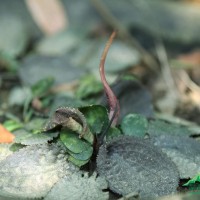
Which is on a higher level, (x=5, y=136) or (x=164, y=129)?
(x=5, y=136)

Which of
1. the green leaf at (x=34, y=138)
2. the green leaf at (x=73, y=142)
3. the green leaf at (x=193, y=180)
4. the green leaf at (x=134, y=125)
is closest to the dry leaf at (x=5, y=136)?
the green leaf at (x=34, y=138)

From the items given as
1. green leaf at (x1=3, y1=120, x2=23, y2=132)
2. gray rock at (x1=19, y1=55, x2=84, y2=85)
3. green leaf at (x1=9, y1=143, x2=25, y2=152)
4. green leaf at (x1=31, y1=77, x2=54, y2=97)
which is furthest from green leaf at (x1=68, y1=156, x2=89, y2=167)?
gray rock at (x1=19, y1=55, x2=84, y2=85)

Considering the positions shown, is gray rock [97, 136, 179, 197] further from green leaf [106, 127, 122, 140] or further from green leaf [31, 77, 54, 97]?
green leaf [31, 77, 54, 97]

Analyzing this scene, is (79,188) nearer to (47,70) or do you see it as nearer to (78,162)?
(78,162)

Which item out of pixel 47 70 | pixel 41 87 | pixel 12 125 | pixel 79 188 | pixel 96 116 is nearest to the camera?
pixel 79 188

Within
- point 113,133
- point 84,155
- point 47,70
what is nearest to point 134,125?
point 113,133

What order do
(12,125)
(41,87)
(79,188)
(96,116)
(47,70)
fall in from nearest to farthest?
1. (79,188)
2. (96,116)
3. (12,125)
4. (41,87)
5. (47,70)

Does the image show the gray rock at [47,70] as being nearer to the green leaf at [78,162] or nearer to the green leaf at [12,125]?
the green leaf at [12,125]
